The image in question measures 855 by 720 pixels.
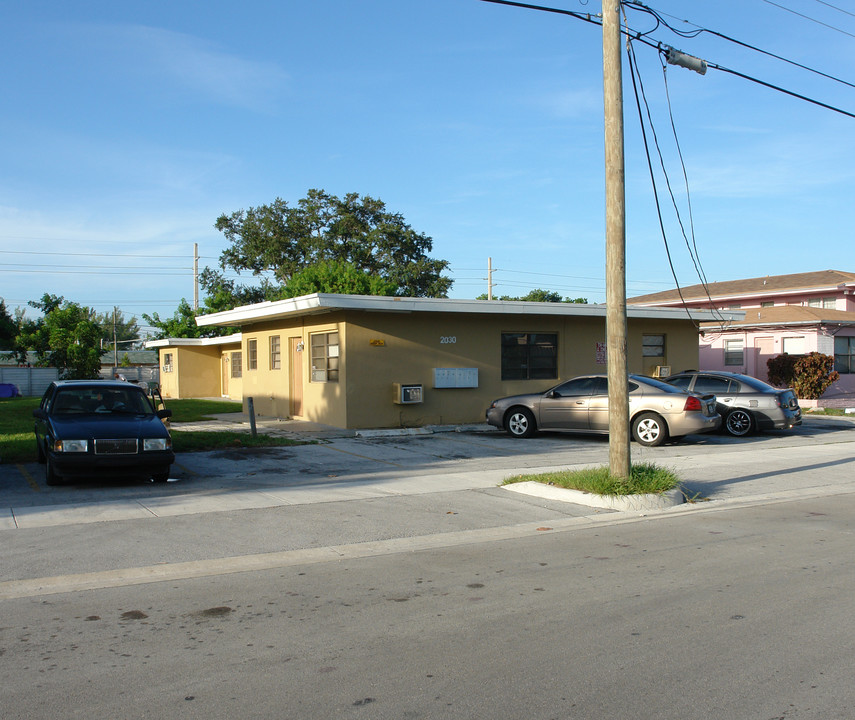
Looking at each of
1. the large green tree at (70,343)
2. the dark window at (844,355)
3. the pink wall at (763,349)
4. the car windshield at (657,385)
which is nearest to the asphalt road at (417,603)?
the car windshield at (657,385)

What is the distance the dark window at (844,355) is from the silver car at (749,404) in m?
14.8

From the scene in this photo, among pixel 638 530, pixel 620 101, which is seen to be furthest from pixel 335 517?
pixel 620 101

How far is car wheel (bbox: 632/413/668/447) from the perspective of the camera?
53.5ft

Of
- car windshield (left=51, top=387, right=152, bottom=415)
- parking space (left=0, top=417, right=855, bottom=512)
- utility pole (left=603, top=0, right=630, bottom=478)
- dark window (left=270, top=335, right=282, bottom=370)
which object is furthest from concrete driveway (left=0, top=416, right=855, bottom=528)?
dark window (left=270, top=335, right=282, bottom=370)

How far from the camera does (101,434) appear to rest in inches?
434

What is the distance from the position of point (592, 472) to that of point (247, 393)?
16285 millimetres

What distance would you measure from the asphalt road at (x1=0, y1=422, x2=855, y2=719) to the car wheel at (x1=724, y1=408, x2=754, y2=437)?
7.42 m

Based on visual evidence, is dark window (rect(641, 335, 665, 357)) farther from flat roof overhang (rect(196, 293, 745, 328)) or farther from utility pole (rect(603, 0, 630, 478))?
utility pole (rect(603, 0, 630, 478))

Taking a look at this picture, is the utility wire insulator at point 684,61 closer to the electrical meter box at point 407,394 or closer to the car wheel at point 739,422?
the car wheel at point 739,422

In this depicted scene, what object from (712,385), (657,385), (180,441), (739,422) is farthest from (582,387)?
(180,441)

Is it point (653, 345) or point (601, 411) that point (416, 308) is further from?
point (653, 345)

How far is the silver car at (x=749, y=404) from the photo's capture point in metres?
18.1

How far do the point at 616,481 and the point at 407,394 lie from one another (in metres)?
9.44

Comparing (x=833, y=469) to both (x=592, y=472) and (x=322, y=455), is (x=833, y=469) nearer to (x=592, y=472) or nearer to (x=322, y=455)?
(x=592, y=472)
